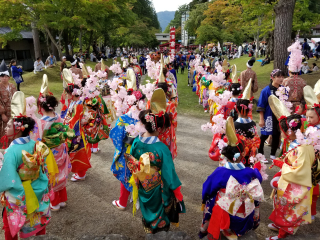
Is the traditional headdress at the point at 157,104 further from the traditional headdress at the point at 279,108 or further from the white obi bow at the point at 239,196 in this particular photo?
the traditional headdress at the point at 279,108

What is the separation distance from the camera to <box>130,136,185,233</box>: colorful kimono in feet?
8.59

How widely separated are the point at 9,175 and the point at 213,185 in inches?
77.1

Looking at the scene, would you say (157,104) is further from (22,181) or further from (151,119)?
(22,181)

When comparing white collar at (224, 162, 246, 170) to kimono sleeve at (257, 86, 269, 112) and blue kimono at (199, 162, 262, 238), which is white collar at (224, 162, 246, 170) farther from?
kimono sleeve at (257, 86, 269, 112)

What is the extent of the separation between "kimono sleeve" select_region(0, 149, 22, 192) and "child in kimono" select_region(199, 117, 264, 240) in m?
1.85

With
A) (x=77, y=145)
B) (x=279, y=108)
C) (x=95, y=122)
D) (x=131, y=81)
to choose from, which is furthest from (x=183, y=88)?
(x=279, y=108)

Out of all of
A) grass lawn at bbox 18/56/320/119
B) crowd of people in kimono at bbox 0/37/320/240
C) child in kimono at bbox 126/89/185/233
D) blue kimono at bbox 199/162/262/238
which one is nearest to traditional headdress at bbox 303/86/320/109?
crowd of people in kimono at bbox 0/37/320/240

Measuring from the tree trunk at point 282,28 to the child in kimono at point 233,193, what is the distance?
8.16 metres

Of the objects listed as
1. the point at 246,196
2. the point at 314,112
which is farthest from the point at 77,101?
the point at 314,112

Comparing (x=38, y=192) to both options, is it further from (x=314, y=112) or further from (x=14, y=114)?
(x=314, y=112)

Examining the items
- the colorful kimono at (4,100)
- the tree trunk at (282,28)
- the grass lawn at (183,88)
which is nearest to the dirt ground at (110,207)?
the colorful kimono at (4,100)

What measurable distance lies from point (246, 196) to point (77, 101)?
3.06 m

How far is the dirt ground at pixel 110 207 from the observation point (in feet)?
10.4

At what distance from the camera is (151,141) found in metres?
2.65
